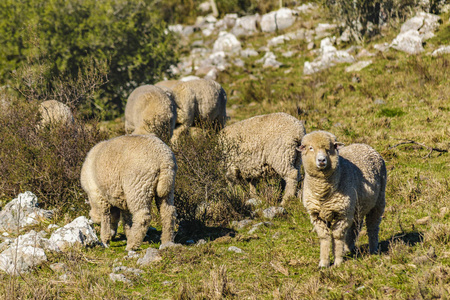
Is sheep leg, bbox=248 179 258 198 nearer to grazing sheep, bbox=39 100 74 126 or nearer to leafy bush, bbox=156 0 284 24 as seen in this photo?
grazing sheep, bbox=39 100 74 126

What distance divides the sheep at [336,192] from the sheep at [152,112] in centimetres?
612

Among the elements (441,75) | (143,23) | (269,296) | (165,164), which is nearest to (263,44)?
(143,23)

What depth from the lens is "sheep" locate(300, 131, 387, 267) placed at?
223 inches

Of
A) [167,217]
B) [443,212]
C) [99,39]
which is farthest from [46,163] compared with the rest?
[99,39]

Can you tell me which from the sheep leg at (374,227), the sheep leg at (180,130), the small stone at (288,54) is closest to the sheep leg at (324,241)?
the sheep leg at (374,227)

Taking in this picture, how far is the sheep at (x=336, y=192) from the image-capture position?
5672 mm

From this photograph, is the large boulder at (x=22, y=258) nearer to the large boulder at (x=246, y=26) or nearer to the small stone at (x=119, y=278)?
the small stone at (x=119, y=278)

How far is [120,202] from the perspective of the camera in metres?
7.35

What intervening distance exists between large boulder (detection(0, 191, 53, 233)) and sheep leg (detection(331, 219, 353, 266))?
5.52 metres

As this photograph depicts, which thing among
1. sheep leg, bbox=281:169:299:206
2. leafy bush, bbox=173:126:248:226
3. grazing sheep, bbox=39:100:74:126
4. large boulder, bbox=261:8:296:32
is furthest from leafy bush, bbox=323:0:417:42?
grazing sheep, bbox=39:100:74:126

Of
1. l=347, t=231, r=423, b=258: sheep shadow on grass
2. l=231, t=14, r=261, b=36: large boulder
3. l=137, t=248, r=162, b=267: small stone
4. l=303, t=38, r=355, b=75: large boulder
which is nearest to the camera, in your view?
l=347, t=231, r=423, b=258: sheep shadow on grass

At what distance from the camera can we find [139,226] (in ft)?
23.3

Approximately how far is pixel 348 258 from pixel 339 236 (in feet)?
1.56

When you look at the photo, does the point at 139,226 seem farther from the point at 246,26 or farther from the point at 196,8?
the point at 196,8
